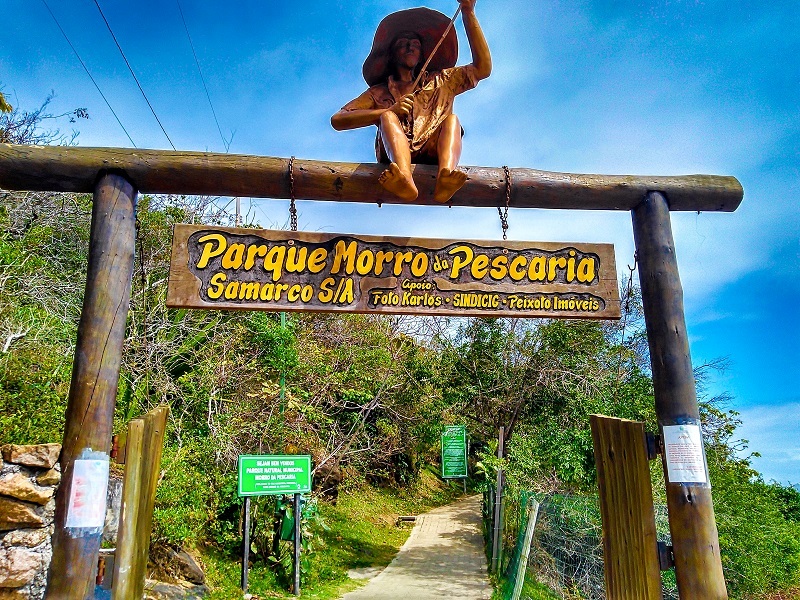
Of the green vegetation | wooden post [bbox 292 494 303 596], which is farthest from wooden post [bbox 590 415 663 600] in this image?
wooden post [bbox 292 494 303 596]

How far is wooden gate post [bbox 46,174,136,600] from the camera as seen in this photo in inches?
116

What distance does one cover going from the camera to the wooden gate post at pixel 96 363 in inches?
116

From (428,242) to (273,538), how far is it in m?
7.05

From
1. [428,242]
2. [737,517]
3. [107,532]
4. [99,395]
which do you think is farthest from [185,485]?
[737,517]

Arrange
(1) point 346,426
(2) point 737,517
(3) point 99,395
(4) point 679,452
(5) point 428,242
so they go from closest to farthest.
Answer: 1. (3) point 99,395
2. (4) point 679,452
3. (5) point 428,242
4. (2) point 737,517
5. (1) point 346,426

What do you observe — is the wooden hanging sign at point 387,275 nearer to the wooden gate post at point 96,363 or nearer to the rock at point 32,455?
the wooden gate post at point 96,363

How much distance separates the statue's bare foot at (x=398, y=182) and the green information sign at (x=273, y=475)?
576 centimetres

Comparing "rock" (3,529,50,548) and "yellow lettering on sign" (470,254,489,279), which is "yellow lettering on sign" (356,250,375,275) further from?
"rock" (3,529,50,548)

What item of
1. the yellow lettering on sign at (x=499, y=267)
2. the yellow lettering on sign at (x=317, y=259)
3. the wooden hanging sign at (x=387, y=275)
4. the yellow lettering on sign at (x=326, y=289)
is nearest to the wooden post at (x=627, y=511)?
the wooden hanging sign at (x=387, y=275)

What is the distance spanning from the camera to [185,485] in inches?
287

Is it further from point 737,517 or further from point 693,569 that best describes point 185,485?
point 737,517

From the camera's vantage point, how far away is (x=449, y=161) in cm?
367

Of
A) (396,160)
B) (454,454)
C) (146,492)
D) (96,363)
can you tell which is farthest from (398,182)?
(454,454)

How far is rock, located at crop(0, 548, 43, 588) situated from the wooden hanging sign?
3341mm
